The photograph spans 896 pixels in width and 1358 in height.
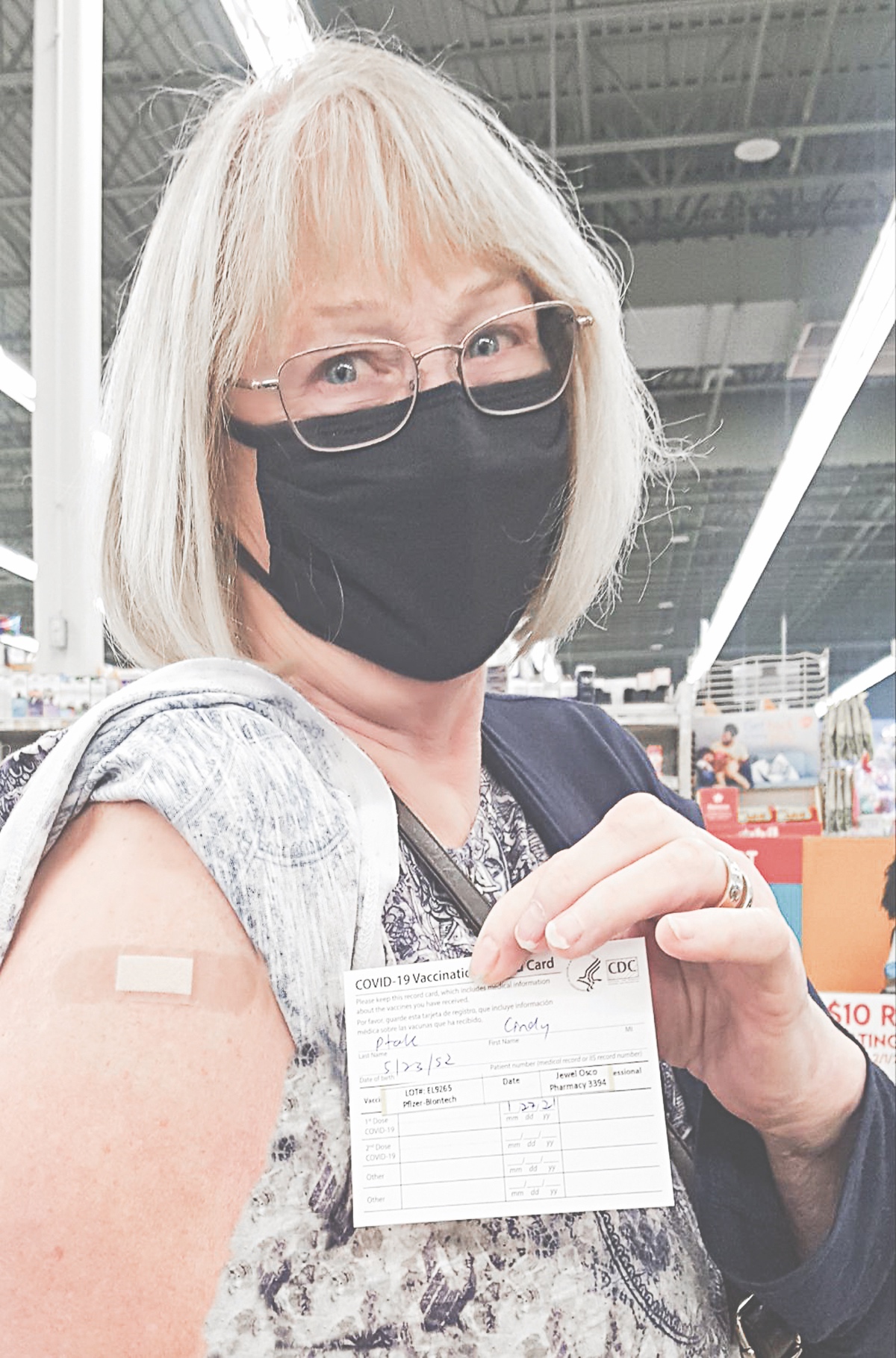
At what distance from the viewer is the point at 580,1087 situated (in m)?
0.71

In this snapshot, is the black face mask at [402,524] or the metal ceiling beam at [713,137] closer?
the black face mask at [402,524]

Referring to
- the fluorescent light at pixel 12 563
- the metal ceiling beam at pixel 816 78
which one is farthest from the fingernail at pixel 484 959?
the fluorescent light at pixel 12 563

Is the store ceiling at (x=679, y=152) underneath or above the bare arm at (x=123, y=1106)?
above

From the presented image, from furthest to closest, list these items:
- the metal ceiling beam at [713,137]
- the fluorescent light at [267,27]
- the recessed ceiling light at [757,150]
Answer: the recessed ceiling light at [757,150]
the metal ceiling beam at [713,137]
the fluorescent light at [267,27]

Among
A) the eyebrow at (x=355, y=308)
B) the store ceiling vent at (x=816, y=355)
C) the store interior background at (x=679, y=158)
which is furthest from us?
the store ceiling vent at (x=816, y=355)

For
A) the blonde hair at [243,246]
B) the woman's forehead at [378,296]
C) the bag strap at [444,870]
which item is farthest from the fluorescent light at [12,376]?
the bag strap at [444,870]

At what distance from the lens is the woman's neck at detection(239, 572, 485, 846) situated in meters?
0.94

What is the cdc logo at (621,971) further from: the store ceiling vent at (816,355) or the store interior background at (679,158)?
the store ceiling vent at (816,355)

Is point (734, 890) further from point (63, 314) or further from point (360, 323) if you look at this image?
point (63, 314)

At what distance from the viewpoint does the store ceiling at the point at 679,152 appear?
6934 millimetres

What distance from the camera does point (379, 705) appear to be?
0.96 m

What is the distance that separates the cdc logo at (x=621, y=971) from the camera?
73cm

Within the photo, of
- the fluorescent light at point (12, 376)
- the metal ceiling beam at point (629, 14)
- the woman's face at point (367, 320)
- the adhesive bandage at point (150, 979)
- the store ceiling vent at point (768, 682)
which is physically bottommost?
the adhesive bandage at point (150, 979)

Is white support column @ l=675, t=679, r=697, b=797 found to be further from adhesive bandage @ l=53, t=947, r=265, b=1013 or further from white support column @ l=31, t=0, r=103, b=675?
adhesive bandage @ l=53, t=947, r=265, b=1013
